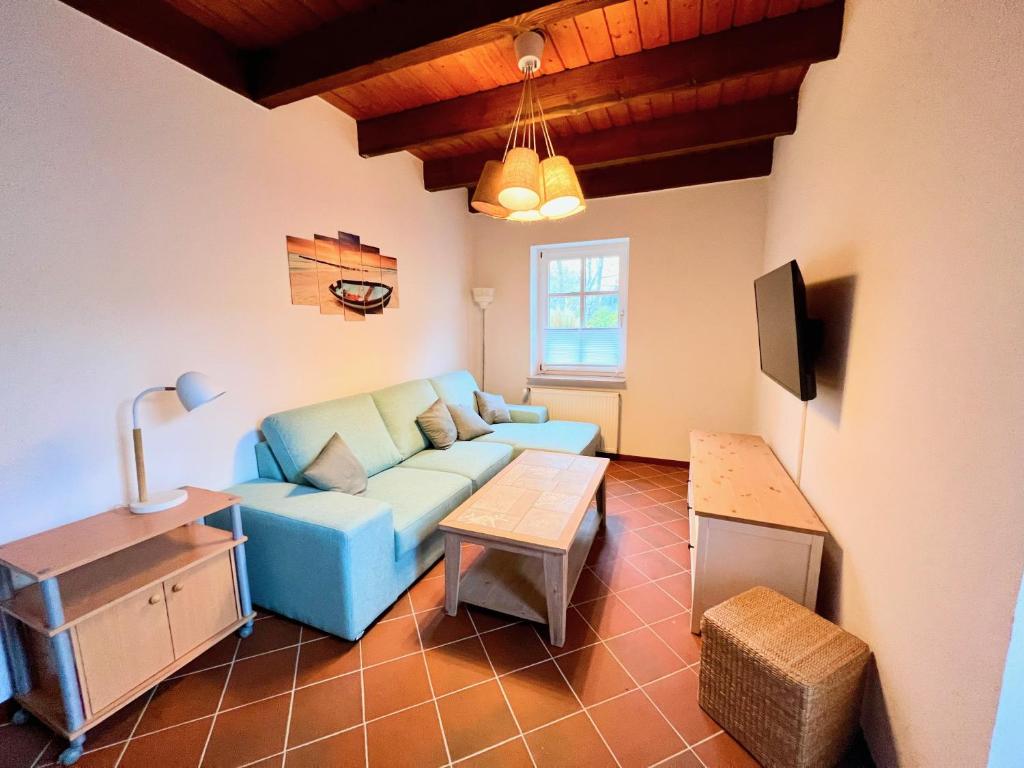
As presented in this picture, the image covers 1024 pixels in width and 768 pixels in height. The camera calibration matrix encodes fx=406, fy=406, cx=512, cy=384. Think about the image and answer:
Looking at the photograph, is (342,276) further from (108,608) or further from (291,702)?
(291,702)

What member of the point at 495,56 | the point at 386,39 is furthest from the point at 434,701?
the point at 495,56

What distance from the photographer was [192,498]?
69.1 inches

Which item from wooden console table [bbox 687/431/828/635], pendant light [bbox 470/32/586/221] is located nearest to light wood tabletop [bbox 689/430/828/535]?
wooden console table [bbox 687/431/828/635]

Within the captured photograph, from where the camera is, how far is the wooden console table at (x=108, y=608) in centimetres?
127

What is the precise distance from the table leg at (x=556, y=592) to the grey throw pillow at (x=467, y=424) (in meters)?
1.72

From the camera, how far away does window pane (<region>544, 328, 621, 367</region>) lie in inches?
163

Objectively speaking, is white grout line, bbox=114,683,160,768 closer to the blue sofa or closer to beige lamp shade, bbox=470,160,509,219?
the blue sofa

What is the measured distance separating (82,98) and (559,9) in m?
1.88

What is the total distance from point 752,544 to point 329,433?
223 cm

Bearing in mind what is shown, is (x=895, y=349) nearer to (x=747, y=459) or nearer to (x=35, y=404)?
(x=747, y=459)

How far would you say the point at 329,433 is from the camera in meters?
2.39

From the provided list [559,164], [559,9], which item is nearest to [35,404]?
[559,164]

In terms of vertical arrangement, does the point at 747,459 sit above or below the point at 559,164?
below

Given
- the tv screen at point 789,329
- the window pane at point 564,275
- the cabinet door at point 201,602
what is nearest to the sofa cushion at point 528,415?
the window pane at point 564,275
